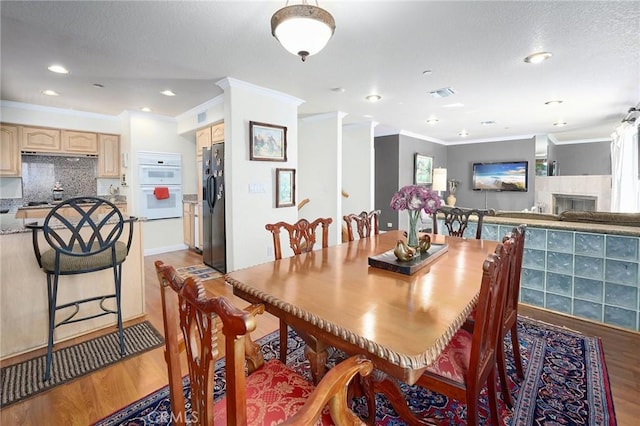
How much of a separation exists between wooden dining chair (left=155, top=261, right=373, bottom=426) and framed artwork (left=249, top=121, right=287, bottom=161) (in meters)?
2.84

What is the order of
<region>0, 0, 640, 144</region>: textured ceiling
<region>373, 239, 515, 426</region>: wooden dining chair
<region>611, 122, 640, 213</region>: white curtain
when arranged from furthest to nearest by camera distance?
1. <region>611, 122, 640, 213</region>: white curtain
2. <region>0, 0, 640, 144</region>: textured ceiling
3. <region>373, 239, 515, 426</region>: wooden dining chair

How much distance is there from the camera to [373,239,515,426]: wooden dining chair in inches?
43.8

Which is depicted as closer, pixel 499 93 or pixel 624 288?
pixel 624 288

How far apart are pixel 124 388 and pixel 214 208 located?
2552 mm

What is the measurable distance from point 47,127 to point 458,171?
8.94 meters

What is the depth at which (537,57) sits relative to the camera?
2.70 m

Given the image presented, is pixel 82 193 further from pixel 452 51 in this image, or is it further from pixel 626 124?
pixel 626 124

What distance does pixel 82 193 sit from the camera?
16.4 ft

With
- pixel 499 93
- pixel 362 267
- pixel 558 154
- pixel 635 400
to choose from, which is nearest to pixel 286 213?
pixel 362 267

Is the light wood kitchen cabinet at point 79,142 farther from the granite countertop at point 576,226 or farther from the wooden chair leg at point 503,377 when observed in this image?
the wooden chair leg at point 503,377

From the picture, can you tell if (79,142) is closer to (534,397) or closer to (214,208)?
(214,208)

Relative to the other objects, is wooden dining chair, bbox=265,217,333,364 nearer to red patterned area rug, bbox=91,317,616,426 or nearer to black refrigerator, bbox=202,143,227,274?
red patterned area rug, bbox=91,317,616,426

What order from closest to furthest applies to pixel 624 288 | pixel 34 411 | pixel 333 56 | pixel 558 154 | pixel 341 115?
→ pixel 34 411 → pixel 624 288 → pixel 333 56 → pixel 341 115 → pixel 558 154

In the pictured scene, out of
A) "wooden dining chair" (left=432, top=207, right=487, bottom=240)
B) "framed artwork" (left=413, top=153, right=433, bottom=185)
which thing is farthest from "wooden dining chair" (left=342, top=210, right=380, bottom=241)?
"framed artwork" (left=413, top=153, right=433, bottom=185)
